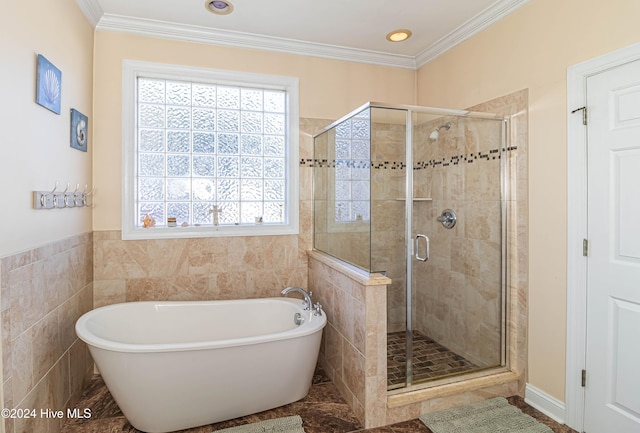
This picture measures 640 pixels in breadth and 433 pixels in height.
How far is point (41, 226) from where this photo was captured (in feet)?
6.14

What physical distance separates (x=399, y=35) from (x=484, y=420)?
281 cm

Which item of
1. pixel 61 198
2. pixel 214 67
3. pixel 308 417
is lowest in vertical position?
pixel 308 417

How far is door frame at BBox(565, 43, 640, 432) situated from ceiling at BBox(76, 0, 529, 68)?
794mm

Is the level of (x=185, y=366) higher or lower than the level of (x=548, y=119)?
lower

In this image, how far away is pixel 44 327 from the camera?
1910 millimetres

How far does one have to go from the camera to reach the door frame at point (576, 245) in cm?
197

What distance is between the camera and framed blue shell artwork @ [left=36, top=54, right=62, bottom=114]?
71.1 inches

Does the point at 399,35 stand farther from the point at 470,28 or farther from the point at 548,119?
the point at 548,119

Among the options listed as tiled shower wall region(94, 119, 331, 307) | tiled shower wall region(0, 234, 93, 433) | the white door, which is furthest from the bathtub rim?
the white door

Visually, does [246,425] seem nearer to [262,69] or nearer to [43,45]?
[43,45]

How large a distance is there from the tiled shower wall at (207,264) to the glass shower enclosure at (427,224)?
0.31 meters

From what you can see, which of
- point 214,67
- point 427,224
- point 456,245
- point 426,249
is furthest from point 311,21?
point 456,245

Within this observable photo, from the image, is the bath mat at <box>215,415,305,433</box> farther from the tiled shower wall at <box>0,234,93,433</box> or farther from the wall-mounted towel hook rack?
the wall-mounted towel hook rack

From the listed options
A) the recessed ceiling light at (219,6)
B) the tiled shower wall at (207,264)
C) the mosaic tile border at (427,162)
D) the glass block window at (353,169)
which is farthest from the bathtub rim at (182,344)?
the recessed ceiling light at (219,6)
